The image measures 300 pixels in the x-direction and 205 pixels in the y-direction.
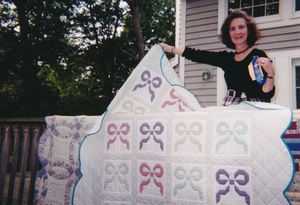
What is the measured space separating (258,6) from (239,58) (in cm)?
355

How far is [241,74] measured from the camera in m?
1.98

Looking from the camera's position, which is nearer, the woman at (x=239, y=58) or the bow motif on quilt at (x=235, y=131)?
the bow motif on quilt at (x=235, y=131)

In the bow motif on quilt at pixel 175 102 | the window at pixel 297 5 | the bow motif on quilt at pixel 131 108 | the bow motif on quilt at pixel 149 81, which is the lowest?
the bow motif on quilt at pixel 131 108

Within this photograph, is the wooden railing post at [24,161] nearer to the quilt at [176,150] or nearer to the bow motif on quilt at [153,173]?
the quilt at [176,150]

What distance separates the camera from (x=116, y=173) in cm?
195

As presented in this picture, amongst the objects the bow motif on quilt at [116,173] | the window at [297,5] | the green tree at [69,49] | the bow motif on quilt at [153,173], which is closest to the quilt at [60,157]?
the bow motif on quilt at [116,173]

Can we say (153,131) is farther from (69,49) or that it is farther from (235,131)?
(69,49)

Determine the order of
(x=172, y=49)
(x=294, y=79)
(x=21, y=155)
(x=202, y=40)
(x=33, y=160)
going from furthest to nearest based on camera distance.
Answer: (x=202, y=40) < (x=294, y=79) < (x=21, y=155) < (x=33, y=160) < (x=172, y=49)

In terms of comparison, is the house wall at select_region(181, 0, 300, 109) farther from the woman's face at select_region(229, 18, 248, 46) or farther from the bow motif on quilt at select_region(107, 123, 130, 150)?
the bow motif on quilt at select_region(107, 123, 130, 150)

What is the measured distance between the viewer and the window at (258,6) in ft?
15.9

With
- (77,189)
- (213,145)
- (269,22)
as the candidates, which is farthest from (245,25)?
(269,22)

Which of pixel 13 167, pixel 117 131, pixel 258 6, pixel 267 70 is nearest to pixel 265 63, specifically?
pixel 267 70

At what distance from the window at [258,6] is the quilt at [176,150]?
3673 millimetres

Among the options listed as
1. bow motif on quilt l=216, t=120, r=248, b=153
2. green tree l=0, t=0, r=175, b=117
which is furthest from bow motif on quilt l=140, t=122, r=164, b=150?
green tree l=0, t=0, r=175, b=117
